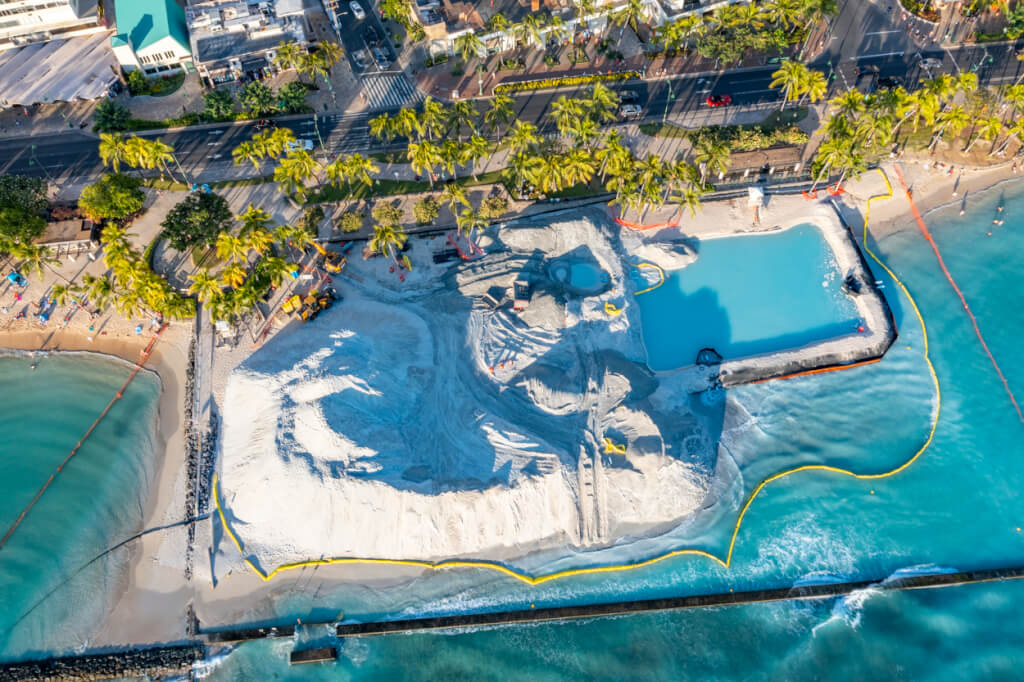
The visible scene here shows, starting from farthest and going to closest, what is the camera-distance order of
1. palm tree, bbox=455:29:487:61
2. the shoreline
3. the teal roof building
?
the teal roof building → palm tree, bbox=455:29:487:61 → the shoreline

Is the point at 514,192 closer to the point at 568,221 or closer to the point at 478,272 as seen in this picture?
the point at 568,221

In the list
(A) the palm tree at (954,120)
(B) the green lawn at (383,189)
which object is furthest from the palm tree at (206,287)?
(A) the palm tree at (954,120)

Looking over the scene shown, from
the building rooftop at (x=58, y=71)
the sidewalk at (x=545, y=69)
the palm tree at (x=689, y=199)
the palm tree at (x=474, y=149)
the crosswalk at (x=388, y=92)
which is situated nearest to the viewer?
the palm tree at (x=689, y=199)

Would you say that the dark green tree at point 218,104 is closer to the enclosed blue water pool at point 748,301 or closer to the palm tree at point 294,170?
the palm tree at point 294,170

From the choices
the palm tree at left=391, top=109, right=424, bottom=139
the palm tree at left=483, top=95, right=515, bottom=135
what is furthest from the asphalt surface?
the palm tree at left=391, top=109, right=424, bottom=139

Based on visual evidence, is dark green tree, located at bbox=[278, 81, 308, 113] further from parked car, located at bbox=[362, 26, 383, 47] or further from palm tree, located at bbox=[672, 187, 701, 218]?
palm tree, located at bbox=[672, 187, 701, 218]
